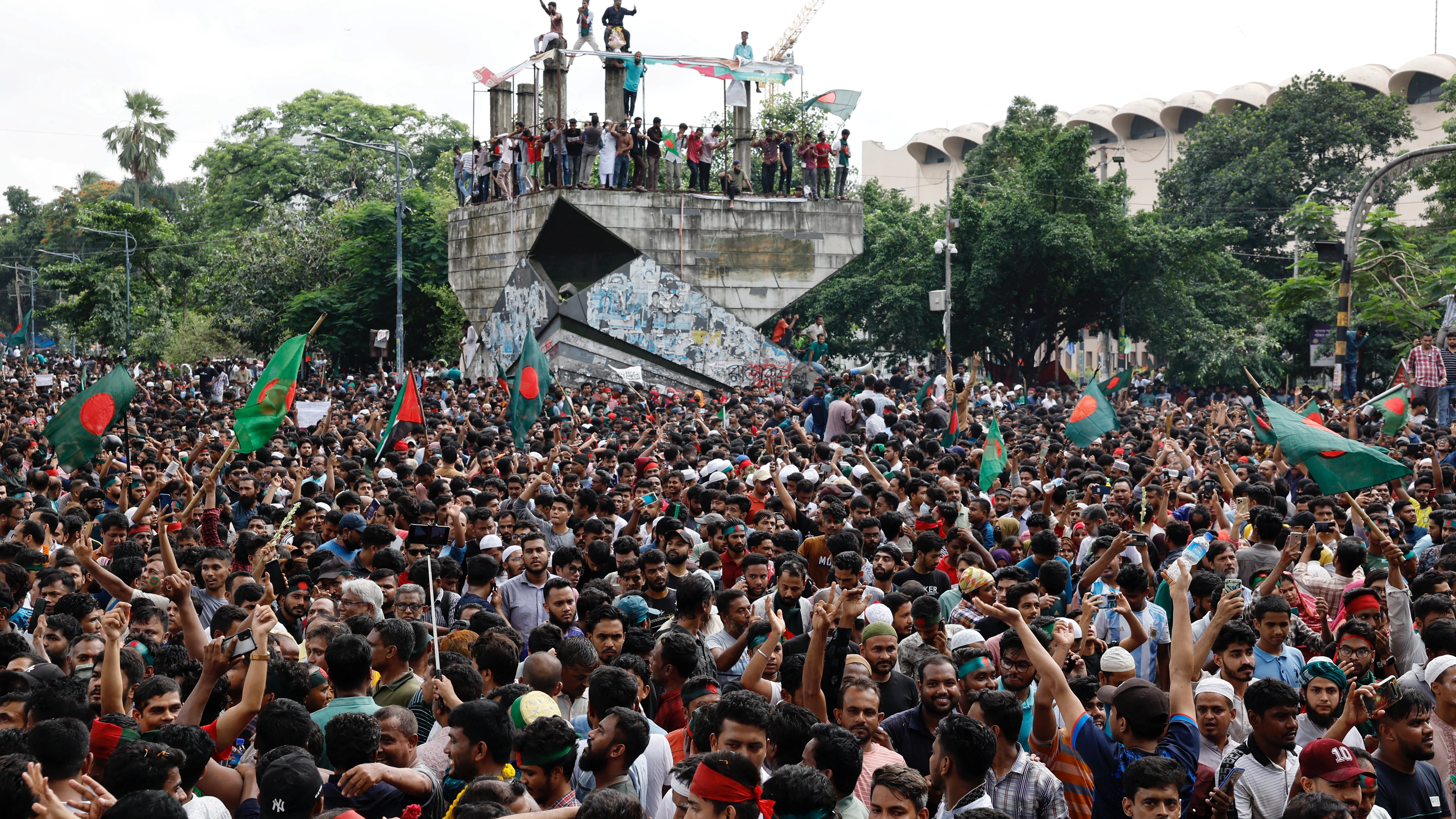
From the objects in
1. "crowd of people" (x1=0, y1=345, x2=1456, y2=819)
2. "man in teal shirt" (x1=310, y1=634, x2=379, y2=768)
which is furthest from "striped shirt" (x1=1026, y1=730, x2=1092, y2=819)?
"man in teal shirt" (x1=310, y1=634, x2=379, y2=768)

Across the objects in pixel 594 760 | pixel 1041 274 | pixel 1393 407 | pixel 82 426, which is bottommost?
pixel 594 760

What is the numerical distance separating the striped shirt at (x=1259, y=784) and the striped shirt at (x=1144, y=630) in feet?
5.85

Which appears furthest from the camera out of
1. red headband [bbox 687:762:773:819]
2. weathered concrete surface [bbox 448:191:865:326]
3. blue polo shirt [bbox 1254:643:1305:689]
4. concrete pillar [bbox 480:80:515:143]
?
concrete pillar [bbox 480:80:515:143]

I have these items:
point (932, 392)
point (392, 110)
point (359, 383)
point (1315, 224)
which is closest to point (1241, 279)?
point (1315, 224)

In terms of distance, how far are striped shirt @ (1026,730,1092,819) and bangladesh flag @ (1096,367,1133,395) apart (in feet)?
29.6

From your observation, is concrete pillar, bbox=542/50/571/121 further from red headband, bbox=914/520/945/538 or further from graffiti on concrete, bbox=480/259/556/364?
red headband, bbox=914/520/945/538

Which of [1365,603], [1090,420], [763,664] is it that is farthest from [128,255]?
[1365,603]

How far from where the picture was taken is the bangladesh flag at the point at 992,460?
11773mm

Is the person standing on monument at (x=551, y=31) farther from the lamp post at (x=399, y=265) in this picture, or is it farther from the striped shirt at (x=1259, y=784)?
the striped shirt at (x=1259, y=784)

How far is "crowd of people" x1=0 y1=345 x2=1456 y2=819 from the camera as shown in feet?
14.5

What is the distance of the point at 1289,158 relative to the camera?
46.6 meters

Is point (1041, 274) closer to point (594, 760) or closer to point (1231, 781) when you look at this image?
point (1231, 781)

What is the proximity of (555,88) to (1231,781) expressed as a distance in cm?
2527

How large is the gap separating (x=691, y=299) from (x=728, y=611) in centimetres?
2202
